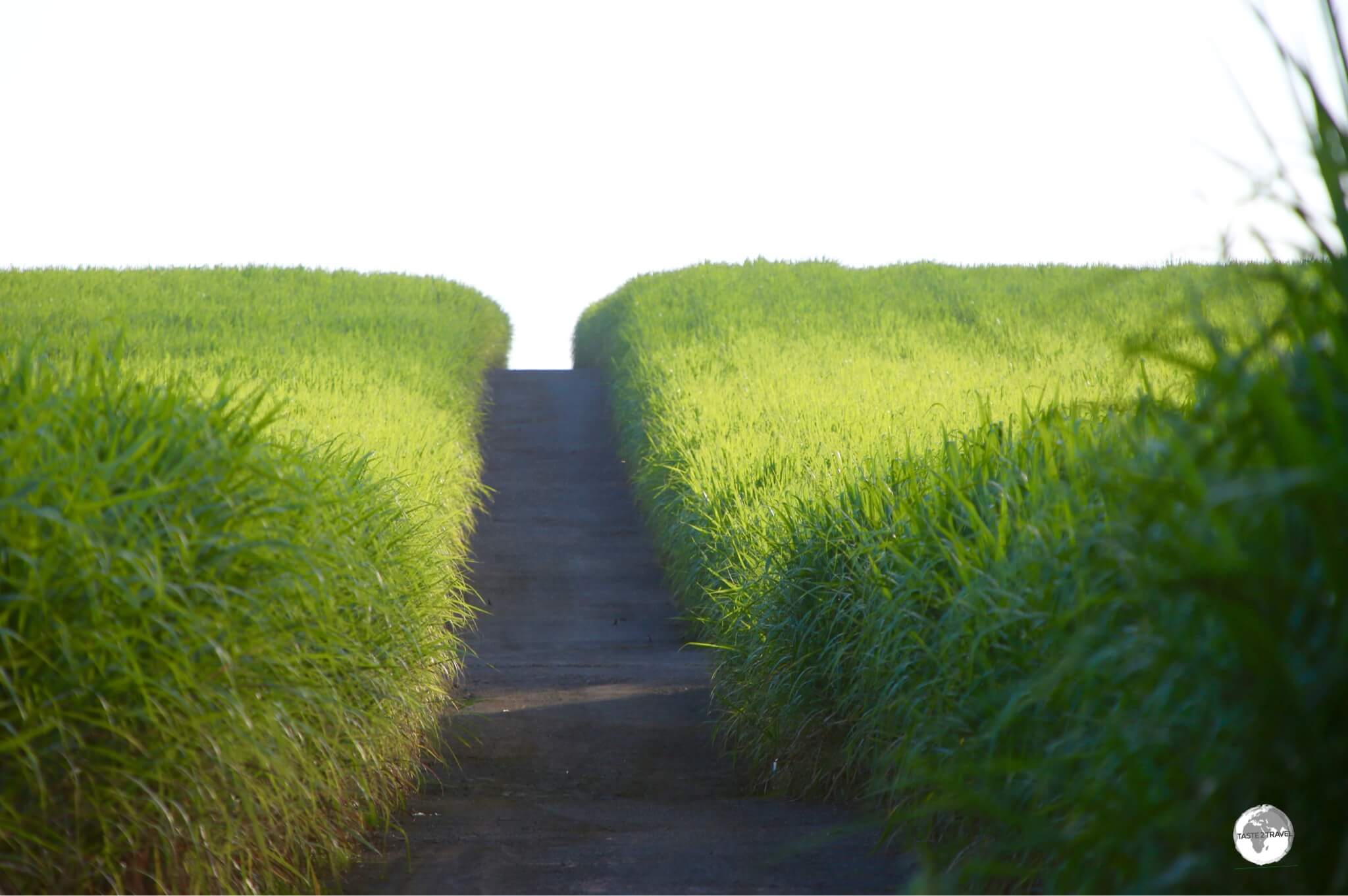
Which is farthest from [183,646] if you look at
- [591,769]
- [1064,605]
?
[591,769]

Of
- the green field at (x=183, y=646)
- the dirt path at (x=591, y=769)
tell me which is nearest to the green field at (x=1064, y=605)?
the dirt path at (x=591, y=769)

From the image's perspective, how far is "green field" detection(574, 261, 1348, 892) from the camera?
4.80ft

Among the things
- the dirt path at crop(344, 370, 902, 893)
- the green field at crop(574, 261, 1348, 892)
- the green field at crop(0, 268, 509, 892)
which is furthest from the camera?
the dirt path at crop(344, 370, 902, 893)

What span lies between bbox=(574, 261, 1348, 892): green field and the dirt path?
0.25 meters

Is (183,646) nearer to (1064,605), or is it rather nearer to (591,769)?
(1064,605)

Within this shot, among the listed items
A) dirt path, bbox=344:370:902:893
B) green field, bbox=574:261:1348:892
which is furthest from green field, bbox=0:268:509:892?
green field, bbox=574:261:1348:892

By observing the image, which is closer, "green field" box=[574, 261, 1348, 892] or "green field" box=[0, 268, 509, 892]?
"green field" box=[574, 261, 1348, 892]

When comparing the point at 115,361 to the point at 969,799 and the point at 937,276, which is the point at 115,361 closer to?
the point at 969,799

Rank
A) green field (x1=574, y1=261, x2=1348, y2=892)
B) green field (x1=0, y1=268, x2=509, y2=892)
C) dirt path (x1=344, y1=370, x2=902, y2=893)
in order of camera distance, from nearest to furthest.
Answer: green field (x1=574, y1=261, x2=1348, y2=892) < green field (x1=0, y1=268, x2=509, y2=892) < dirt path (x1=344, y1=370, x2=902, y2=893)

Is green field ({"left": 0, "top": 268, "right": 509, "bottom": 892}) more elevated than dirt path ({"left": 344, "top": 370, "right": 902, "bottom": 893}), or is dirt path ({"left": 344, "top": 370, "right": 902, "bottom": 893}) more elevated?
green field ({"left": 0, "top": 268, "right": 509, "bottom": 892})

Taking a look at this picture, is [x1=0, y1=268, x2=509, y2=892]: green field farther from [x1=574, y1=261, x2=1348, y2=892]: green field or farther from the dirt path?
[x1=574, y1=261, x2=1348, y2=892]: green field

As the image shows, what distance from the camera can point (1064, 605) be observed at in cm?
238

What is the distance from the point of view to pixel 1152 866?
156 cm

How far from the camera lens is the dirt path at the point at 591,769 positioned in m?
3.03
